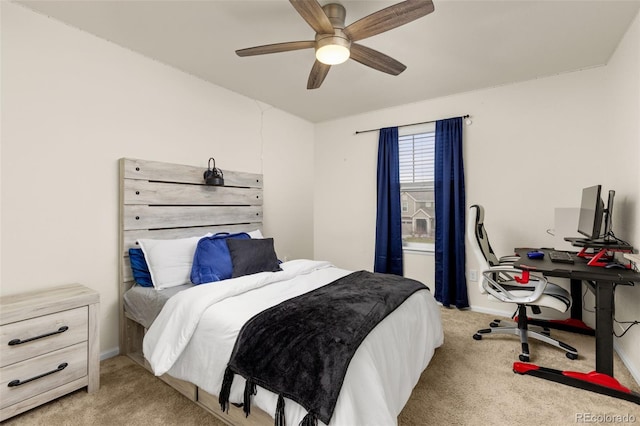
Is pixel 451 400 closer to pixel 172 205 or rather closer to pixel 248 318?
pixel 248 318

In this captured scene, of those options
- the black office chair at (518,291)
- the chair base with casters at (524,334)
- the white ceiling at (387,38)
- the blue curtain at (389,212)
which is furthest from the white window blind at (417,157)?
the chair base with casters at (524,334)

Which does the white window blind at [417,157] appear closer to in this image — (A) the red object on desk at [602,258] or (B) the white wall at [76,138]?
(A) the red object on desk at [602,258]

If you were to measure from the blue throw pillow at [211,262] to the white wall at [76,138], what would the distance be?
698 mm

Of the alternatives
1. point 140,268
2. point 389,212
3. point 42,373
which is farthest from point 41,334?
point 389,212

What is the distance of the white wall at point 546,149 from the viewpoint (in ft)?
7.54

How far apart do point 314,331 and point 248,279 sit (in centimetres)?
88

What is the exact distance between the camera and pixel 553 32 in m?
2.34

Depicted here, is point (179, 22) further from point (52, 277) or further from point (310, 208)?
point (310, 208)

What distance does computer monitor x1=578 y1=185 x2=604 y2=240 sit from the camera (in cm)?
221

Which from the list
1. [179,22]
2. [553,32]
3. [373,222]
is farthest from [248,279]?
[553,32]

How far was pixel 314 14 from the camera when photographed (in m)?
1.71

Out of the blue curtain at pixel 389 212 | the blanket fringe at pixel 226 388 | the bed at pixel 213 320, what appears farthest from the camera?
the blue curtain at pixel 389 212

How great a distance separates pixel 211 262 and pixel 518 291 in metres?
2.50

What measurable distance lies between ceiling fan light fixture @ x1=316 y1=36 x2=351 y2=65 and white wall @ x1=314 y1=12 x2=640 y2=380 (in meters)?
2.05
